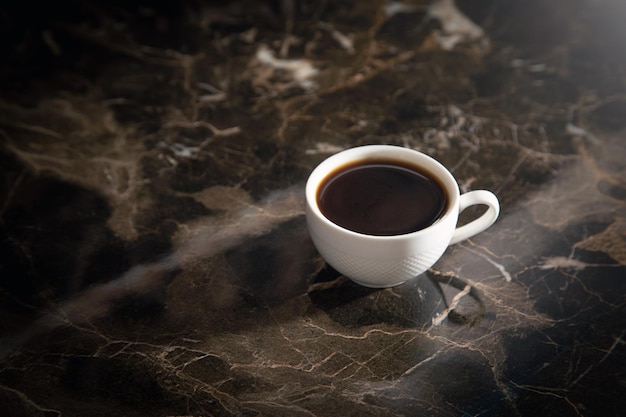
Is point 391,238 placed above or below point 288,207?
above

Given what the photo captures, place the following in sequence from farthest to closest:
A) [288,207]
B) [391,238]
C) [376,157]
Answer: [288,207], [376,157], [391,238]

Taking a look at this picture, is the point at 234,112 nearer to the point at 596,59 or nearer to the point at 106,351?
the point at 106,351

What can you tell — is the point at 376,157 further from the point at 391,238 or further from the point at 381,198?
the point at 391,238

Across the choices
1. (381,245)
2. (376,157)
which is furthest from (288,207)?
(381,245)

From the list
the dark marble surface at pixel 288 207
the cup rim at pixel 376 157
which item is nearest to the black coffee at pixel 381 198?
the cup rim at pixel 376 157

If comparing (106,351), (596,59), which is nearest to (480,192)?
(106,351)

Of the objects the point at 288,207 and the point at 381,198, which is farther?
the point at 288,207

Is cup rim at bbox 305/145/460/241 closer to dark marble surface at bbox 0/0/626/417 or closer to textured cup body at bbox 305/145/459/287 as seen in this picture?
textured cup body at bbox 305/145/459/287

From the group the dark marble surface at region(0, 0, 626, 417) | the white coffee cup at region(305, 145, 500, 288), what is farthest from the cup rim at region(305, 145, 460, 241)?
the dark marble surface at region(0, 0, 626, 417)
